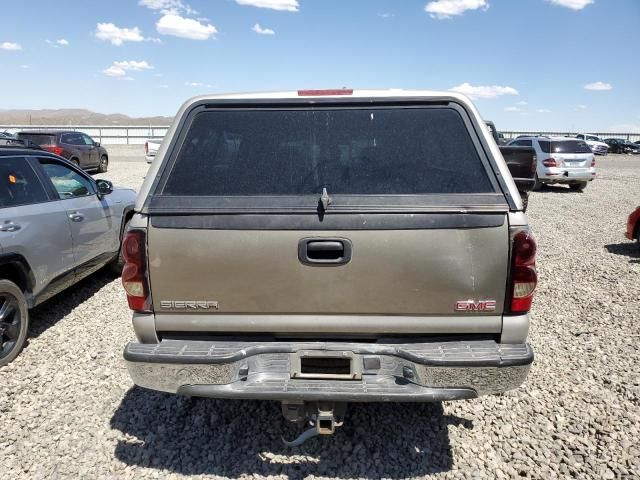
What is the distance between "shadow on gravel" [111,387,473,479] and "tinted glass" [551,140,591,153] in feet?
48.8

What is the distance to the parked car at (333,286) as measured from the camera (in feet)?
7.97

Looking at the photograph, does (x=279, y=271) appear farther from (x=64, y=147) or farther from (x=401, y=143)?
(x=64, y=147)

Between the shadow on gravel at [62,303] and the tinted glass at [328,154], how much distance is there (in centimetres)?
322

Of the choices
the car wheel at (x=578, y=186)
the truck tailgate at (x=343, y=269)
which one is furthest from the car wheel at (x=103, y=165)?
the truck tailgate at (x=343, y=269)

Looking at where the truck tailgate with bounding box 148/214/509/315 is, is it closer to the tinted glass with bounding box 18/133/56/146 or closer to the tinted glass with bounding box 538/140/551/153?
the tinted glass with bounding box 538/140/551/153

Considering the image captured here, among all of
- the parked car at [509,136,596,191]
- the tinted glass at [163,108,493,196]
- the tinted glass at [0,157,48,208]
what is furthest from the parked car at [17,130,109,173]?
the tinted glass at [163,108,493,196]

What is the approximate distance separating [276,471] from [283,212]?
154 centimetres

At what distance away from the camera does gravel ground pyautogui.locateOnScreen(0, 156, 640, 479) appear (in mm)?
2854

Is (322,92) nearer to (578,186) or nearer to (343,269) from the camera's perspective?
(343,269)

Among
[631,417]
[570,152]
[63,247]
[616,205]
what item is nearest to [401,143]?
[631,417]

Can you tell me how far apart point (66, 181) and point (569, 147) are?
1561 cm

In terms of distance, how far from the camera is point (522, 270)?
245cm

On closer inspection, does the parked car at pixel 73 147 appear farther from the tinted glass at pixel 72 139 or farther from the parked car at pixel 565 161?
the parked car at pixel 565 161

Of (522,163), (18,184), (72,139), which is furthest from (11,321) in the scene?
(72,139)
